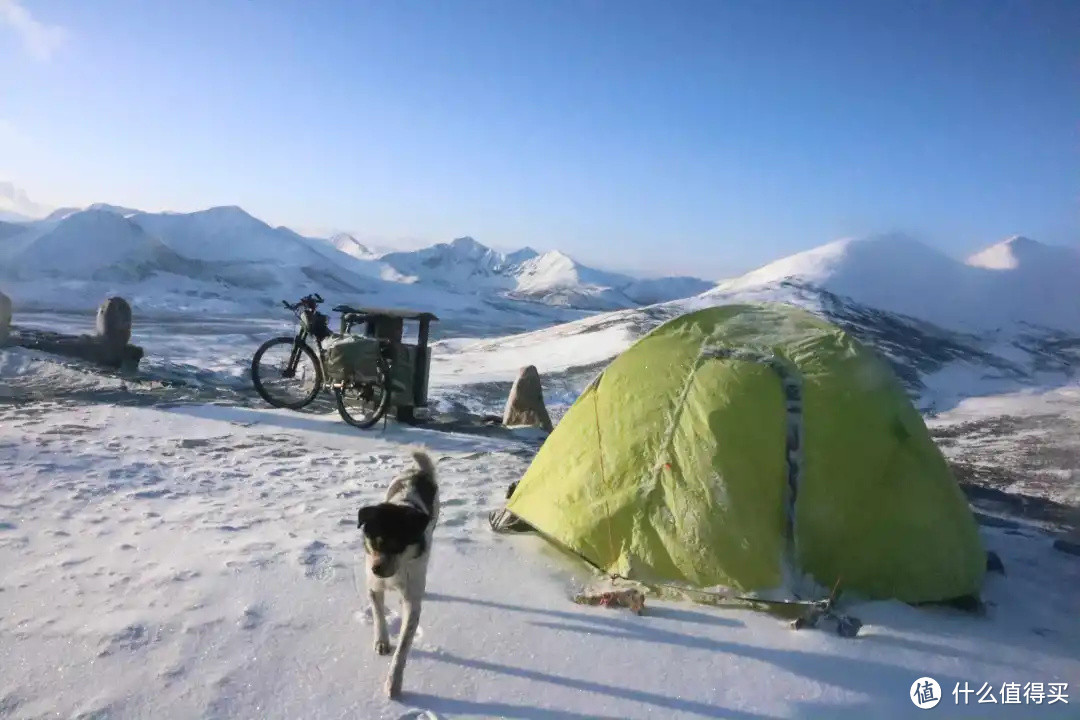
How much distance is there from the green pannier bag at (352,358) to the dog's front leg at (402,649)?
612 centimetres

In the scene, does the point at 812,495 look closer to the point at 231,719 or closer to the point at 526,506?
the point at 526,506

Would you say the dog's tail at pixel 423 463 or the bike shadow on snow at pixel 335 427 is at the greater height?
the dog's tail at pixel 423 463

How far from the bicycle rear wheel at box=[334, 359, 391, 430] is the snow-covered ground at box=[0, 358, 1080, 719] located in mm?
3079

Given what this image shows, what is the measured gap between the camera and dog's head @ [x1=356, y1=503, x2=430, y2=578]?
3.82 m

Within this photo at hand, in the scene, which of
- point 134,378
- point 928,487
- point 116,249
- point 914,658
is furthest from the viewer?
point 116,249

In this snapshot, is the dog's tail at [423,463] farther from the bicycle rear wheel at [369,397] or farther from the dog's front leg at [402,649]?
the bicycle rear wheel at [369,397]

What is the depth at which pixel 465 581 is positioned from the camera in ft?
17.3

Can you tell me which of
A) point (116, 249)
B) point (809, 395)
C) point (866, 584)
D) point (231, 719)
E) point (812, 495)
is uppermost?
point (116, 249)

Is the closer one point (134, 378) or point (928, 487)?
point (928, 487)

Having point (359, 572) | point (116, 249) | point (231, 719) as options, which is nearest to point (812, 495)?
point (359, 572)

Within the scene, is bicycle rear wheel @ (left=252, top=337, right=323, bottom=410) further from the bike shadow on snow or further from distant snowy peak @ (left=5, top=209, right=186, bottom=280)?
distant snowy peak @ (left=5, top=209, right=186, bottom=280)

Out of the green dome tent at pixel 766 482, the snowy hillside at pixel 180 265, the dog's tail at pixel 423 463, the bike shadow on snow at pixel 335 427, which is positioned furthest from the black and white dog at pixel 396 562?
the snowy hillside at pixel 180 265

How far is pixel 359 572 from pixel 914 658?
389 centimetres

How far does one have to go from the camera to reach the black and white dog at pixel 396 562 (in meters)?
3.82
